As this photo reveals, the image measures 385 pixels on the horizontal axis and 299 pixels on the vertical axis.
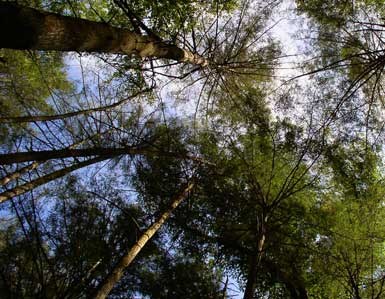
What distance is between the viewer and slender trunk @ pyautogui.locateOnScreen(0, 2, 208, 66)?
6.82ft

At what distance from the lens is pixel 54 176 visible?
5898mm

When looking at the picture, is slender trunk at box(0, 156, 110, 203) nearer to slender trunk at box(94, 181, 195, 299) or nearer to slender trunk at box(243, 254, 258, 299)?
slender trunk at box(94, 181, 195, 299)

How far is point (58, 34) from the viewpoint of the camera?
8.34 feet

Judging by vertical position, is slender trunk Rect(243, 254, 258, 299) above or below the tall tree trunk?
below

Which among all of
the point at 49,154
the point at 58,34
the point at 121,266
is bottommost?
the point at 58,34

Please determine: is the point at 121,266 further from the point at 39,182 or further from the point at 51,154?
the point at 39,182

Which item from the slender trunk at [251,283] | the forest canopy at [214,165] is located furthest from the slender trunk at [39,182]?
the slender trunk at [251,283]

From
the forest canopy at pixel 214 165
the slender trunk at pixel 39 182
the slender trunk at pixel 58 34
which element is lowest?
the slender trunk at pixel 58 34

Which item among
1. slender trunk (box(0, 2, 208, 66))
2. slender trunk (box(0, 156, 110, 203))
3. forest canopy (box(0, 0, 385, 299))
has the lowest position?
slender trunk (box(0, 2, 208, 66))

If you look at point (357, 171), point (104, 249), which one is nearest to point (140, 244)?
point (104, 249)

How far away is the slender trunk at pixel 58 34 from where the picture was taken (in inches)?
81.8

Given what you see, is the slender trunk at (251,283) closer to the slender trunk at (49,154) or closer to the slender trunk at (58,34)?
the slender trunk at (49,154)

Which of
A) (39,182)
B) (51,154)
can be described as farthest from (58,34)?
(39,182)

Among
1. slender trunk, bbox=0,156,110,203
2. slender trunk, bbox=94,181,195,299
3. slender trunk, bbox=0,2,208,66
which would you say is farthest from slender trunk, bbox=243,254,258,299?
slender trunk, bbox=0,156,110,203
